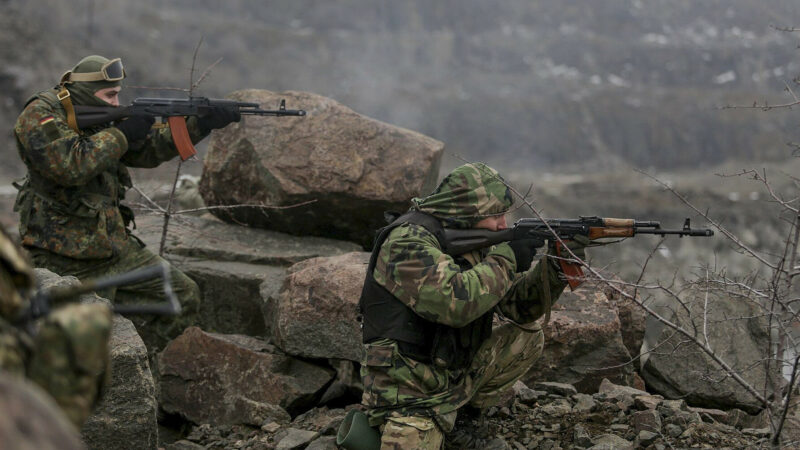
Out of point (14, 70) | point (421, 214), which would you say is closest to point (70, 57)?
point (14, 70)

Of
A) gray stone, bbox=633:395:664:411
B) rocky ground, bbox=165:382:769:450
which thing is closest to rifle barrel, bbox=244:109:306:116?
rocky ground, bbox=165:382:769:450

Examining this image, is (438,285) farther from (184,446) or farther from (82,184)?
(82,184)

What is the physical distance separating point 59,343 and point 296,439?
257 centimetres

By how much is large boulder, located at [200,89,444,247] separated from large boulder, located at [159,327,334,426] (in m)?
1.46

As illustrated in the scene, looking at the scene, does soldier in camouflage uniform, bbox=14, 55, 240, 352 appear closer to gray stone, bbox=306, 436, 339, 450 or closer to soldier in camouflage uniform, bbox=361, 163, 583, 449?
gray stone, bbox=306, 436, 339, 450

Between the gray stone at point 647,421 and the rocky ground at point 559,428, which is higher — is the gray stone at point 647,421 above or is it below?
above

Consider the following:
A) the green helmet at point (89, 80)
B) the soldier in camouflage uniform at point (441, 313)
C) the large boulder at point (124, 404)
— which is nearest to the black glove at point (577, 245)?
the soldier in camouflage uniform at point (441, 313)

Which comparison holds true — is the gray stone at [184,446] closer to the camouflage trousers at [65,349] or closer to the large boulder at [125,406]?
the large boulder at [125,406]

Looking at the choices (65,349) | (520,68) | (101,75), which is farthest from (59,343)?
(520,68)

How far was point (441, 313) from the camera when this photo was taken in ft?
11.7

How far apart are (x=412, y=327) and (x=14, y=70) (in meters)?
24.4

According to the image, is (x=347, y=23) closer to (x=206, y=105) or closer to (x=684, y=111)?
(x=684, y=111)

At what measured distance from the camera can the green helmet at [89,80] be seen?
4945 mm

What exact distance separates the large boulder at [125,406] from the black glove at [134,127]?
5.51ft
